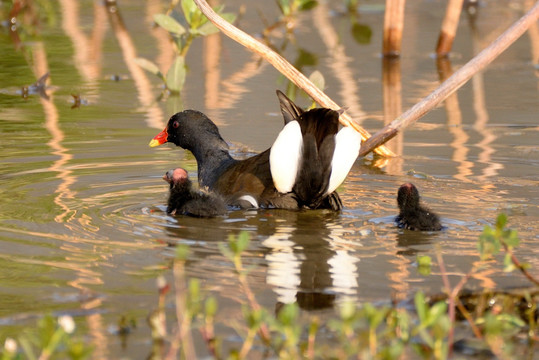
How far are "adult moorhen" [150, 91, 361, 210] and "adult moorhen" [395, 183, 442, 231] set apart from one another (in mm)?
379

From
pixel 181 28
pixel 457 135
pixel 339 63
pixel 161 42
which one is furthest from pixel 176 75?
pixel 161 42

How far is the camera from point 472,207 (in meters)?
5.57

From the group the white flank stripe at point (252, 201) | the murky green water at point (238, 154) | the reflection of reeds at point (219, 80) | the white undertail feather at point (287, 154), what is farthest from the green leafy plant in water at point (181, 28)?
the white undertail feather at point (287, 154)

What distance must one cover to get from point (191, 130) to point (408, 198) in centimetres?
199

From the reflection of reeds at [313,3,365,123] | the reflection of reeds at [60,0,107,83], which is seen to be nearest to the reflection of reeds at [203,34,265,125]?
the reflection of reeds at [313,3,365,123]

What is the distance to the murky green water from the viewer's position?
4172 mm

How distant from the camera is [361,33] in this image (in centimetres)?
1259

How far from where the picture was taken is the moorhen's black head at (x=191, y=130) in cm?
662

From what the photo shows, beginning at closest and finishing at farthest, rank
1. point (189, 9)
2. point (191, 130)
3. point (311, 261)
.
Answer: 1. point (311, 261)
2. point (191, 130)
3. point (189, 9)

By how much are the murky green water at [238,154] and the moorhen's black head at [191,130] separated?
26 cm

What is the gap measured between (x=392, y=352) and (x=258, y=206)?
2.99 meters

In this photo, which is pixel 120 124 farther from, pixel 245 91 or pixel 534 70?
pixel 534 70

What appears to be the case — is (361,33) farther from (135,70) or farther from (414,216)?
(414,216)

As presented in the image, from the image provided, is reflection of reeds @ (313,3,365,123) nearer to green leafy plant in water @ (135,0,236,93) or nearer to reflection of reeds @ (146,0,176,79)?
green leafy plant in water @ (135,0,236,93)
